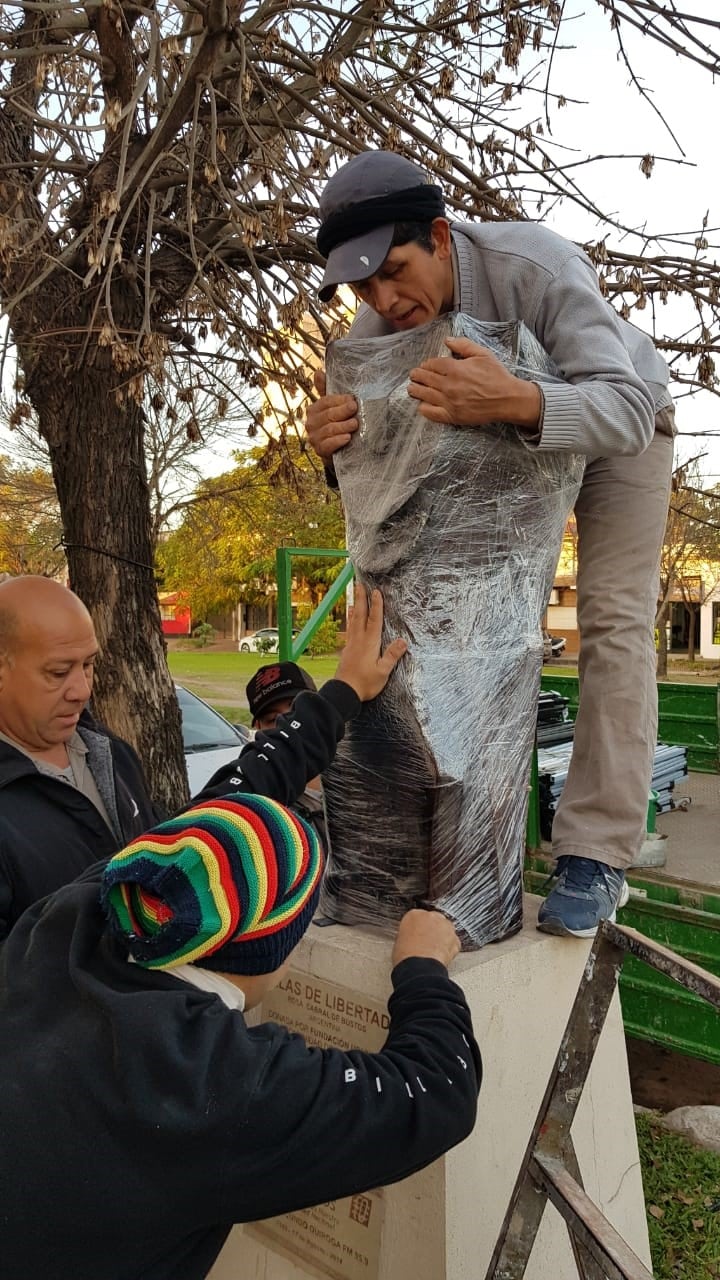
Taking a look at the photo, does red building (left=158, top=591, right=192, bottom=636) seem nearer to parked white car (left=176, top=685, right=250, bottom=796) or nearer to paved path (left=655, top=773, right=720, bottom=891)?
parked white car (left=176, top=685, right=250, bottom=796)

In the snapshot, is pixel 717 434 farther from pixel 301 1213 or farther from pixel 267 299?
pixel 301 1213

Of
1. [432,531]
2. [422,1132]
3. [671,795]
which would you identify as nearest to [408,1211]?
[422,1132]

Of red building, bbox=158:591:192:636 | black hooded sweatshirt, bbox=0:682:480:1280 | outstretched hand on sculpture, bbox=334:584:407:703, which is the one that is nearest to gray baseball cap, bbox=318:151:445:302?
outstretched hand on sculpture, bbox=334:584:407:703

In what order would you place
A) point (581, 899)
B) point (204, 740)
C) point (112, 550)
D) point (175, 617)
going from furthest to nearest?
point (175, 617) < point (204, 740) < point (112, 550) < point (581, 899)

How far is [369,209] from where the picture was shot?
209 centimetres

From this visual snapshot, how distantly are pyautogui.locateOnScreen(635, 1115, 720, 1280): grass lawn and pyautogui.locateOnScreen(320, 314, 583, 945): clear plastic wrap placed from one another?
1546mm

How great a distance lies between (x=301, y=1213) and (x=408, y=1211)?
29cm

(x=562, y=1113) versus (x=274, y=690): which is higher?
(x=274, y=690)

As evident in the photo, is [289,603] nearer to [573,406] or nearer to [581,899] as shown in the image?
[581,899]

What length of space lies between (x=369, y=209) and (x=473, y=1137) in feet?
6.15

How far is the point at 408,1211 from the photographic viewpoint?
2.05 meters

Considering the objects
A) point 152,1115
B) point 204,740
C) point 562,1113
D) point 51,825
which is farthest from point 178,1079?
point 204,740

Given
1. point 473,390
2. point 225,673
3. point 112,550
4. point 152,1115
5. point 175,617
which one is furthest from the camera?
point 175,617

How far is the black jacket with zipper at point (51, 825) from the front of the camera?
6.70 ft
